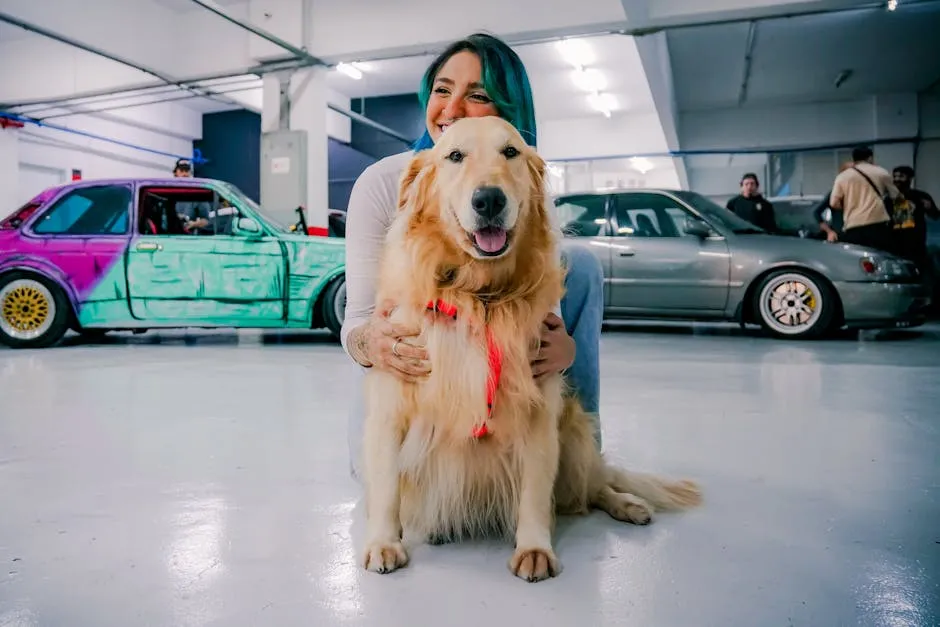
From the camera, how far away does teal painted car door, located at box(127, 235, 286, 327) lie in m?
5.11

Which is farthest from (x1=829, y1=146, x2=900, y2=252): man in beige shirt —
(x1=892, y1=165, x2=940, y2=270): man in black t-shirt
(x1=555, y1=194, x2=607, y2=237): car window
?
(x1=555, y1=194, x2=607, y2=237): car window

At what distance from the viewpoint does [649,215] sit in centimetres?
600

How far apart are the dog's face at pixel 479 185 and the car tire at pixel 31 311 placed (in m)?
4.87

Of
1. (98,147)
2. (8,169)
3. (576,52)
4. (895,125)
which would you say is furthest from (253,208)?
(895,125)

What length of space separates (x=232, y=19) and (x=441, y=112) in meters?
6.73

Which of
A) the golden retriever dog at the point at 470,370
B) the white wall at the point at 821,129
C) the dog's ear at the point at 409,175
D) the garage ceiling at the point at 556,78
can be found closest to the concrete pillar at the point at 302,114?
the garage ceiling at the point at 556,78

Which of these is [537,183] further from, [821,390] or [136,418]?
[821,390]

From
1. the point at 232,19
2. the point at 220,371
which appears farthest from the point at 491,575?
the point at 232,19

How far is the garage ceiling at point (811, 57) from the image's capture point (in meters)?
9.68

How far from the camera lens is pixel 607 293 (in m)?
6.01

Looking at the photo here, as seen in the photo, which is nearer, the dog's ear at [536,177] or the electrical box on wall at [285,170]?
the dog's ear at [536,177]

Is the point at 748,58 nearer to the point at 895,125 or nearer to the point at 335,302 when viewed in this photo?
the point at 895,125

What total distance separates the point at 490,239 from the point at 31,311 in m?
5.28

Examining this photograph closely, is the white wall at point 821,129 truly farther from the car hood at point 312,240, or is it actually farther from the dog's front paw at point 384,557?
the dog's front paw at point 384,557
